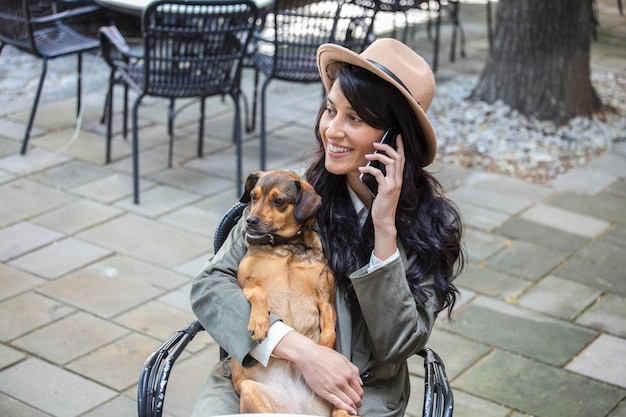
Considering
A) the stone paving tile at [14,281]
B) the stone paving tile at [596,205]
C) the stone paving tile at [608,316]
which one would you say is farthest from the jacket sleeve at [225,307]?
the stone paving tile at [596,205]

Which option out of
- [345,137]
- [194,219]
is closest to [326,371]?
[345,137]

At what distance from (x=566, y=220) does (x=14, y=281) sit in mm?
3330

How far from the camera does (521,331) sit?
433 cm

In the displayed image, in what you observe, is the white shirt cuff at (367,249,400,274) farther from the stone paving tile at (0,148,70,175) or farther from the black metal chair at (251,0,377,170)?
the stone paving tile at (0,148,70,175)

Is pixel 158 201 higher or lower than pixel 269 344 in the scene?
lower

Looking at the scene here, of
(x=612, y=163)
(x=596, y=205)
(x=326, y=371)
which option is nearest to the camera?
(x=326, y=371)

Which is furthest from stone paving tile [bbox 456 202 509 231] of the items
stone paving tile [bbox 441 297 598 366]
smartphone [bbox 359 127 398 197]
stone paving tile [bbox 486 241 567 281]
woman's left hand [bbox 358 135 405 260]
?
woman's left hand [bbox 358 135 405 260]

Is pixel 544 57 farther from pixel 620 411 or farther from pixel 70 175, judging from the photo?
pixel 620 411

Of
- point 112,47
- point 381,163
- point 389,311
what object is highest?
point 381,163

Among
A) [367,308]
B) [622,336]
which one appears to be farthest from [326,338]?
Answer: [622,336]

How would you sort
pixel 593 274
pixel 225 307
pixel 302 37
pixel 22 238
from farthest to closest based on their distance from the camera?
pixel 302 37 < pixel 22 238 < pixel 593 274 < pixel 225 307

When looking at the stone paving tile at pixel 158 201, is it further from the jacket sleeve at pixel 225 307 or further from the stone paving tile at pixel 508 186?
the jacket sleeve at pixel 225 307

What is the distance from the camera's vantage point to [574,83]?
726 cm

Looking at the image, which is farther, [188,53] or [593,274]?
[188,53]
